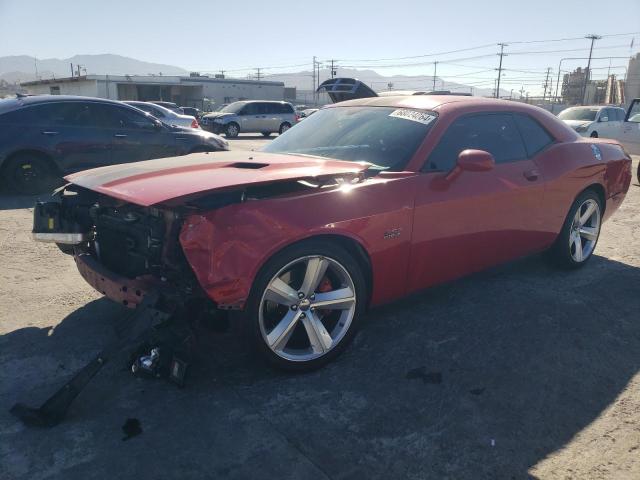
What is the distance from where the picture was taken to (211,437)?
2.31 metres

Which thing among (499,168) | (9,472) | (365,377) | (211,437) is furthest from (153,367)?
(499,168)

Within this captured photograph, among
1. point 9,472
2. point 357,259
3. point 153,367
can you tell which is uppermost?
point 357,259

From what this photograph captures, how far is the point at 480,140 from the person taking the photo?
12.6ft

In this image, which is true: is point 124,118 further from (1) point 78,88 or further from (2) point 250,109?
(1) point 78,88

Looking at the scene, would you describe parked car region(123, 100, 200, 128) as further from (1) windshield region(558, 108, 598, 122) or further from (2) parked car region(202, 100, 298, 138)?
(1) windshield region(558, 108, 598, 122)

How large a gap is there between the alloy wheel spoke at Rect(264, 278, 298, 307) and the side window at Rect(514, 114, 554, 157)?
2.57m

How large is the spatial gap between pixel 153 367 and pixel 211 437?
1.68 feet

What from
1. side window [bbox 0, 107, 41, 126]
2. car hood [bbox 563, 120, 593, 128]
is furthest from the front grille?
car hood [bbox 563, 120, 593, 128]

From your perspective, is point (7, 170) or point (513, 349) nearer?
point (513, 349)

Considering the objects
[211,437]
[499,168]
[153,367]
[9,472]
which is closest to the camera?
[9,472]

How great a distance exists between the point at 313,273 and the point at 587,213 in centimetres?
330

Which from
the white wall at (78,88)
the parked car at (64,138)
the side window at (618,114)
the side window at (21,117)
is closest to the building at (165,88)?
the white wall at (78,88)

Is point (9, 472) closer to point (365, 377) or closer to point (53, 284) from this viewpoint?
point (365, 377)

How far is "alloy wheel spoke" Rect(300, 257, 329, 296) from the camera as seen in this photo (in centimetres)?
282
